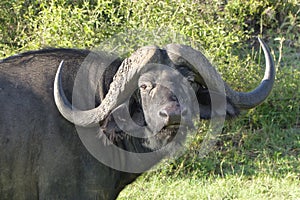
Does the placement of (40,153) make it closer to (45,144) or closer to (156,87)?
(45,144)

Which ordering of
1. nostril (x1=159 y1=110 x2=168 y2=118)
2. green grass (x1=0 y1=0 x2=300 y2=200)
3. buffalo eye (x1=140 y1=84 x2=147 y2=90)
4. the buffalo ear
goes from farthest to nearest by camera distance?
green grass (x1=0 y1=0 x2=300 y2=200) → the buffalo ear → buffalo eye (x1=140 y1=84 x2=147 y2=90) → nostril (x1=159 y1=110 x2=168 y2=118)

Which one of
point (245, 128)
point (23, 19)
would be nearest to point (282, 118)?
point (245, 128)

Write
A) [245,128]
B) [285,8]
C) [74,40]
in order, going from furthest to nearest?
1. [285,8]
2. [245,128]
3. [74,40]

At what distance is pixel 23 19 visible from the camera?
8.53m

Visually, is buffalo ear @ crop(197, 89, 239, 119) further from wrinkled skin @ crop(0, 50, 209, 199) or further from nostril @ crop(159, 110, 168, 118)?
nostril @ crop(159, 110, 168, 118)

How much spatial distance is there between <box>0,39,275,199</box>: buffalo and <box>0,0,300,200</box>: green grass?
1.65 metres

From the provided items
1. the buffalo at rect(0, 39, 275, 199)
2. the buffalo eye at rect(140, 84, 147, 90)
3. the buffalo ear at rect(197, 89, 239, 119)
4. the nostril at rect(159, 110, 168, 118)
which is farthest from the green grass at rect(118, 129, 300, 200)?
the nostril at rect(159, 110, 168, 118)

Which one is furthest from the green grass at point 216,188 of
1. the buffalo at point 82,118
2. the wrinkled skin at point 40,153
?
the wrinkled skin at point 40,153

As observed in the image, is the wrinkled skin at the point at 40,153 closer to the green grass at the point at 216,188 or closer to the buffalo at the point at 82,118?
the buffalo at the point at 82,118

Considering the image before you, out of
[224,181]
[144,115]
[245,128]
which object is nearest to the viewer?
[144,115]

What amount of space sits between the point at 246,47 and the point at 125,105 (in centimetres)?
433

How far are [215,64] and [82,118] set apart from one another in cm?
292

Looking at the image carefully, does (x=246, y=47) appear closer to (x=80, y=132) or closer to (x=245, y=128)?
(x=245, y=128)

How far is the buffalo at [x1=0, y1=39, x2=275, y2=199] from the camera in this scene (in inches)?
177
